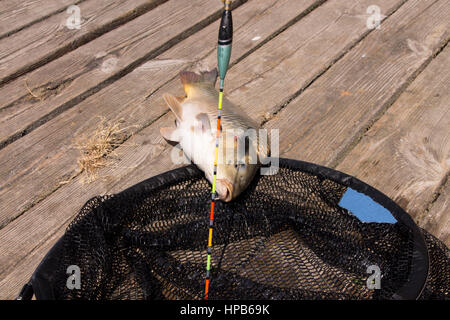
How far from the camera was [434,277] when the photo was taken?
5.75 feet

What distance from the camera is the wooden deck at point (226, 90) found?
7.16 feet

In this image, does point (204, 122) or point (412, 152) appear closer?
point (204, 122)

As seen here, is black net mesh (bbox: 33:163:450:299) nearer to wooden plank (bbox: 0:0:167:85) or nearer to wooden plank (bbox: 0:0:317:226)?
wooden plank (bbox: 0:0:317:226)

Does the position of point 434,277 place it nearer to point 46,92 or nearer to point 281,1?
point 46,92

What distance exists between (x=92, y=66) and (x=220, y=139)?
137cm

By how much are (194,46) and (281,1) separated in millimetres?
965

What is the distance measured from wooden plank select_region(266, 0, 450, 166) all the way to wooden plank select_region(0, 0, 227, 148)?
3.49 ft

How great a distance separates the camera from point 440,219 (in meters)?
2.10

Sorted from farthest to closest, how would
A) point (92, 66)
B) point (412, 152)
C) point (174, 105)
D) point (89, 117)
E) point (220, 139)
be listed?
1. point (92, 66)
2. point (89, 117)
3. point (412, 152)
4. point (174, 105)
5. point (220, 139)

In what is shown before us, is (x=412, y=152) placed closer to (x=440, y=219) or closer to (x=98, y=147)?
(x=440, y=219)

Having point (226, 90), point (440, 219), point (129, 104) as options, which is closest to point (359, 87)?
point (226, 90)

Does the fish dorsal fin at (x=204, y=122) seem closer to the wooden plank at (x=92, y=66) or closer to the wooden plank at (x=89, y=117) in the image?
the wooden plank at (x=89, y=117)

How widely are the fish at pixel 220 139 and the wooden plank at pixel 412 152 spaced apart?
623 millimetres
